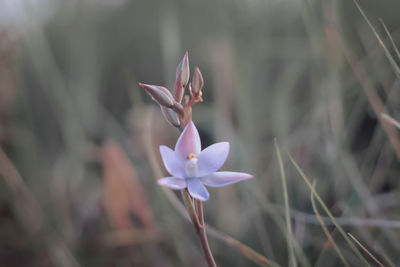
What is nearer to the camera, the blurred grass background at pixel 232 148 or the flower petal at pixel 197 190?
the flower petal at pixel 197 190

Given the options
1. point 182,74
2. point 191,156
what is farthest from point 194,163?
point 182,74

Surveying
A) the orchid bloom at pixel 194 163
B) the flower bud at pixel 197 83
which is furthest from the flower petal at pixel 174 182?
the flower bud at pixel 197 83

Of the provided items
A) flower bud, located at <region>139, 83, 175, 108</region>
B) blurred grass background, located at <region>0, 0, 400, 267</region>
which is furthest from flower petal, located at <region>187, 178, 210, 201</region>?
blurred grass background, located at <region>0, 0, 400, 267</region>

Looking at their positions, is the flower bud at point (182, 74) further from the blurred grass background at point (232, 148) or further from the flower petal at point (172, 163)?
the blurred grass background at point (232, 148)

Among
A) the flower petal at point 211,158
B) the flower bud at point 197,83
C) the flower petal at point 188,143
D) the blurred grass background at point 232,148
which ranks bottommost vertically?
the blurred grass background at point 232,148

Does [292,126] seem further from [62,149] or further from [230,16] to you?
[62,149]

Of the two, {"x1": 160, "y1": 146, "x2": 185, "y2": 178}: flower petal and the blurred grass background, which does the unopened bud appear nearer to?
{"x1": 160, "y1": 146, "x2": 185, "y2": 178}: flower petal
